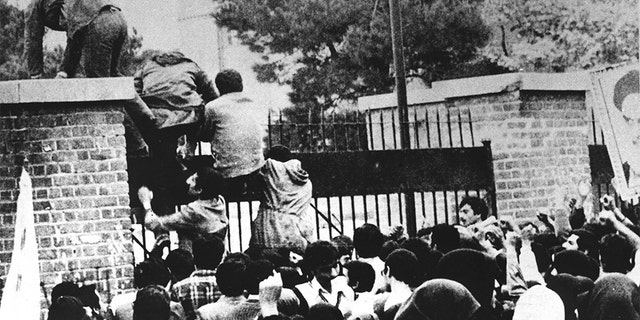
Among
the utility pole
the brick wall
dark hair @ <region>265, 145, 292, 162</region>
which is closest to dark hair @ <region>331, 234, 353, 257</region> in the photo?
dark hair @ <region>265, 145, 292, 162</region>

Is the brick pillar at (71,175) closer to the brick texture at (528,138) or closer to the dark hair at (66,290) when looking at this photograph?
the dark hair at (66,290)

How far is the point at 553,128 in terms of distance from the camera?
10.3 m

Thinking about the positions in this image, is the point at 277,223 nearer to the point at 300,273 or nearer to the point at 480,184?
the point at 300,273

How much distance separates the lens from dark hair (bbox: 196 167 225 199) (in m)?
7.22

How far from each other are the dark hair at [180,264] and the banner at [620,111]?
144 inches

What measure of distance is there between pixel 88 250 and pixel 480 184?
438 cm

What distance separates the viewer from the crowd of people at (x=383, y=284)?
3.83m

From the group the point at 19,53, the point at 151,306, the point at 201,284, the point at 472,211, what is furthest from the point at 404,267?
the point at 19,53

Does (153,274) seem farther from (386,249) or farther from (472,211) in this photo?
(472,211)

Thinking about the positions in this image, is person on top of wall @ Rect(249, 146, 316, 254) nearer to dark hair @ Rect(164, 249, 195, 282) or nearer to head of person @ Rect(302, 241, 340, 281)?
dark hair @ Rect(164, 249, 195, 282)

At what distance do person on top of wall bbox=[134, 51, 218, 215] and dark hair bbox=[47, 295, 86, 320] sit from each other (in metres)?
3.51

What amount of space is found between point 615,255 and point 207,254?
72.9 inches

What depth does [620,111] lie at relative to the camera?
8.05 m

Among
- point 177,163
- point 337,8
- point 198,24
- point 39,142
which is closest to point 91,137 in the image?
point 39,142
